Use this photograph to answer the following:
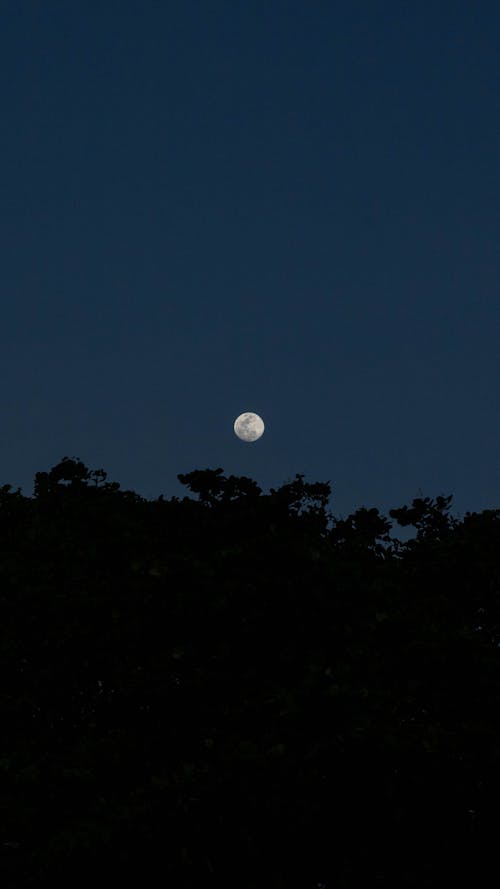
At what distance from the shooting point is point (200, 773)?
12.3 m

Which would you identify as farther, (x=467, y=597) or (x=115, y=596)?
(x=467, y=597)

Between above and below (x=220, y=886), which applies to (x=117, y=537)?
above

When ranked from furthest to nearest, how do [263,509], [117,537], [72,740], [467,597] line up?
[467,597], [263,509], [117,537], [72,740]

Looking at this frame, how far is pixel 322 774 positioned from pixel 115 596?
4761 millimetres

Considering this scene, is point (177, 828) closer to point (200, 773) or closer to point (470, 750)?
point (200, 773)

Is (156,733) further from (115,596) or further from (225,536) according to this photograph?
(225,536)

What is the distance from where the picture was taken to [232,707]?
14.5 m


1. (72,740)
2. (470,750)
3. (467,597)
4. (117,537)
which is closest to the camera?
(470,750)

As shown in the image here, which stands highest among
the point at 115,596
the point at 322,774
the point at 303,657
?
the point at 115,596

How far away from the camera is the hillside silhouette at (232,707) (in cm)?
1207

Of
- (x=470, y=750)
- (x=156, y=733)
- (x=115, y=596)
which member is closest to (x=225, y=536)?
(x=115, y=596)

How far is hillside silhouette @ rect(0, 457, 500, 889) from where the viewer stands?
1207 centimetres

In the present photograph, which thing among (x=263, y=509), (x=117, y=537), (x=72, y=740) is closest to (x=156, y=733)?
(x=72, y=740)

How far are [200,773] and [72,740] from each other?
358 cm
